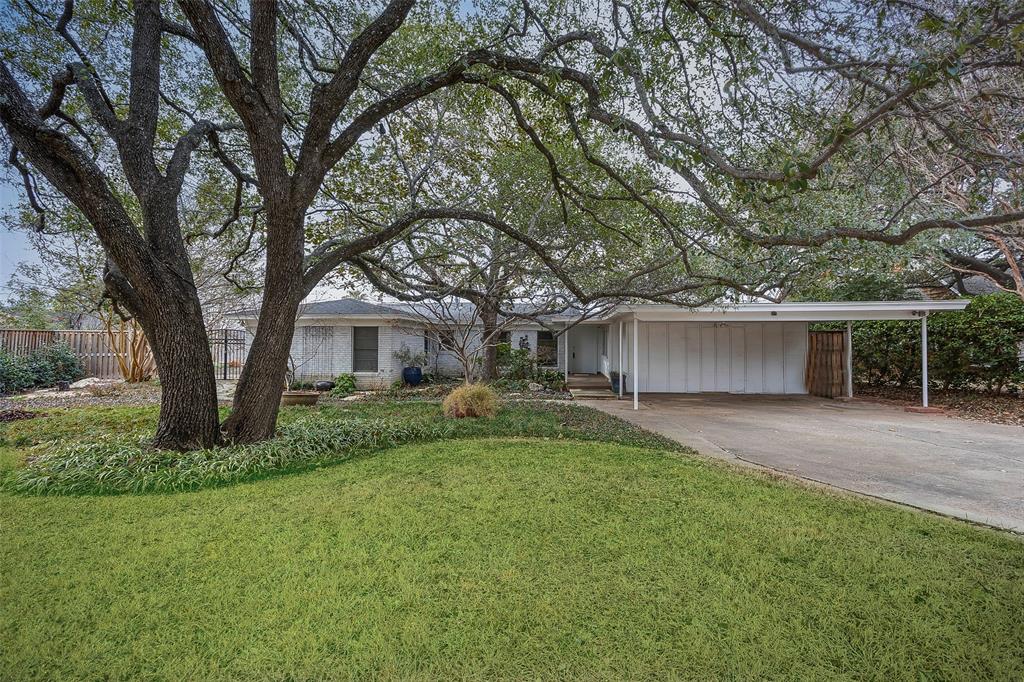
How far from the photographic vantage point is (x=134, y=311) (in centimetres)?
571

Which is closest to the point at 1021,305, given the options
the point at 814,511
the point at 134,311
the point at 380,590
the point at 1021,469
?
the point at 1021,469

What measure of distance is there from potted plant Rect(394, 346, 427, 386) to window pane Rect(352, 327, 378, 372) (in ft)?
2.72

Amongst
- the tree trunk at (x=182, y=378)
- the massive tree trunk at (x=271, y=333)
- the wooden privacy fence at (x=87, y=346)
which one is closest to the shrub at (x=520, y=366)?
the massive tree trunk at (x=271, y=333)

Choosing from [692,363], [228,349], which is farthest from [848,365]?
[228,349]

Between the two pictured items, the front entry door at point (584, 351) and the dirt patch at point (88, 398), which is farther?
the front entry door at point (584, 351)

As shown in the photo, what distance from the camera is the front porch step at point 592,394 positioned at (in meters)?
13.0

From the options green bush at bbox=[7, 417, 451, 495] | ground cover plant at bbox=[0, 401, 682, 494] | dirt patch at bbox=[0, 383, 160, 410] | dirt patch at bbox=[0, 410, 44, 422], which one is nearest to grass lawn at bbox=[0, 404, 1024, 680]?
green bush at bbox=[7, 417, 451, 495]

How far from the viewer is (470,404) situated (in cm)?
891

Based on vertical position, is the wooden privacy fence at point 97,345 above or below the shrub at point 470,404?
above

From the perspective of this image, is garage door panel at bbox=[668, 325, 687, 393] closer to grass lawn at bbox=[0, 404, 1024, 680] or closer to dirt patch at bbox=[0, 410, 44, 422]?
grass lawn at bbox=[0, 404, 1024, 680]

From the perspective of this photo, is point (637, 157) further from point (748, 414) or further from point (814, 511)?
point (814, 511)

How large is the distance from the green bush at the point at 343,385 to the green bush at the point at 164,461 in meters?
6.91

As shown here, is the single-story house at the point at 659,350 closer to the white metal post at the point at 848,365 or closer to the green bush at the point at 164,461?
the white metal post at the point at 848,365

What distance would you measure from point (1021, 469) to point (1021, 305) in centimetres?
723
